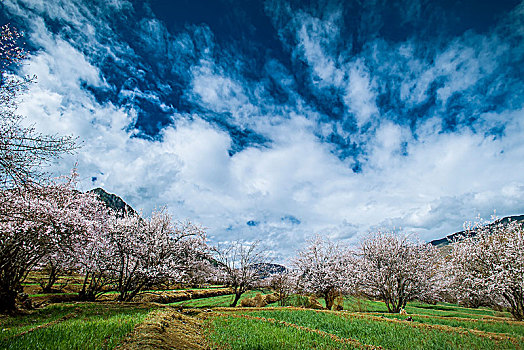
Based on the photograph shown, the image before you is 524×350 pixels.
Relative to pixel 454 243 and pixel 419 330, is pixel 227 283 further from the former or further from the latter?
pixel 454 243

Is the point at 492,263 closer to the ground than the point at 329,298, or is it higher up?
higher up

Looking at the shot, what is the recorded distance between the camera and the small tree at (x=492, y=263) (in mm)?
18781

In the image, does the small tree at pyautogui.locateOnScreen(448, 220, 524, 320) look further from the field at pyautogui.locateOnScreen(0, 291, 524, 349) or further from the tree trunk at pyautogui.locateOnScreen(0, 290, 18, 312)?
the tree trunk at pyautogui.locateOnScreen(0, 290, 18, 312)

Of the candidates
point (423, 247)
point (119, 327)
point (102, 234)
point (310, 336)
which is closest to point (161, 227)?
point (102, 234)

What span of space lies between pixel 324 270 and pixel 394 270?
790 cm

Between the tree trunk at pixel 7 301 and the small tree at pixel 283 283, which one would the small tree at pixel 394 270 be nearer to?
the small tree at pixel 283 283

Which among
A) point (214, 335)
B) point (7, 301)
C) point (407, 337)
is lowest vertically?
point (407, 337)

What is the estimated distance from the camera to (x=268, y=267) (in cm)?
3038

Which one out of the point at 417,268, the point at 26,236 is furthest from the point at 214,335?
the point at 417,268

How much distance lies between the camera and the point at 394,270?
23812 millimetres

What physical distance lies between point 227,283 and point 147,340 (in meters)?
22.1

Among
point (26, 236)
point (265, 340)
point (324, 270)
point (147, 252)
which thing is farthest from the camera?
point (324, 270)

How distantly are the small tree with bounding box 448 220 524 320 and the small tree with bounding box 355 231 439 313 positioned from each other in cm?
299

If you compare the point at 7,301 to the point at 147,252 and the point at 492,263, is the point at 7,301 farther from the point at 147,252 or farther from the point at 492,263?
the point at 492,263
